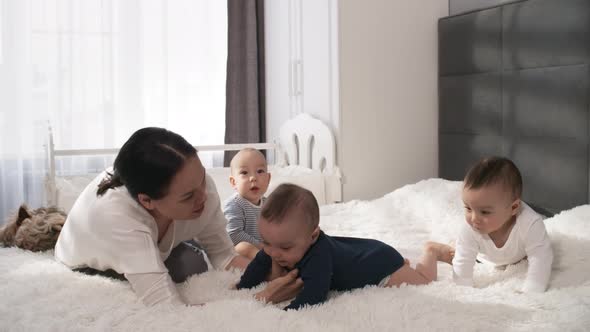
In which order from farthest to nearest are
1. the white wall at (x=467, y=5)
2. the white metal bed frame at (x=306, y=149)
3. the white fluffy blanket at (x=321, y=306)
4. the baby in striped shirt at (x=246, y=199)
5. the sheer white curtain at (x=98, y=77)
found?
1. the sheer white curtain at (x=98, y=77)
2. the white metal bed frame at (x=306, y=149)
3. the white wall at (x=467, y=5)
4. the baby in striped shirt at (x=246, y=199)
5. the white fluffy blanket at (x=321, y=306)

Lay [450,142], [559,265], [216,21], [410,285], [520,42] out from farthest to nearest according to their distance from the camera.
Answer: [216,21] < [450,142] < [520,42] < [559,265] < [410,285]

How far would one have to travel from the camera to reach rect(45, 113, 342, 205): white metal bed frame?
3271 millimetres

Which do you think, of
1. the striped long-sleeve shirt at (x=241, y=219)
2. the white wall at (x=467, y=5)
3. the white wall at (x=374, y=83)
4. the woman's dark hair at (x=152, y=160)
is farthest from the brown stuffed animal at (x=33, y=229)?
the white wall at (x=467, y=5)

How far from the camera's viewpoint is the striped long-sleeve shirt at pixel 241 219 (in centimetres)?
220

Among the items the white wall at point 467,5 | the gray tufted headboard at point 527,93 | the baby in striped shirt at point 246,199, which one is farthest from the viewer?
the white wall at point 467,5

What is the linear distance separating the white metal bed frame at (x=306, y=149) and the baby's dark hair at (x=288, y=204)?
5.60 ft

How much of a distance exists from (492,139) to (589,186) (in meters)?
0.56

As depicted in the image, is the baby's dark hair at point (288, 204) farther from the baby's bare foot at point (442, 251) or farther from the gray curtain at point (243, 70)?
the gray curtain at point (243, 70)

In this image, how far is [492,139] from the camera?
9.82ft

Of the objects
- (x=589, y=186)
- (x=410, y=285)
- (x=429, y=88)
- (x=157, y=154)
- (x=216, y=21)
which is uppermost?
(x=216, y=21)

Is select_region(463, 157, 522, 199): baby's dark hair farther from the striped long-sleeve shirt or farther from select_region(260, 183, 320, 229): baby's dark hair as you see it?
the striped long-sleeve shirt

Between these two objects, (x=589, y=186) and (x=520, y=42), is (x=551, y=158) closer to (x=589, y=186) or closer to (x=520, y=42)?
(x=589, y=186)

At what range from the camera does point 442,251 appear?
6.48 feet

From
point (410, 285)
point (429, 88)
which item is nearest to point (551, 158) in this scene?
point (429, 88)
